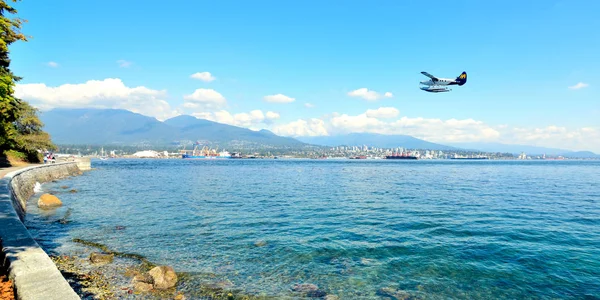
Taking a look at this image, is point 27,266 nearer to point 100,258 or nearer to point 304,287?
point 100,258

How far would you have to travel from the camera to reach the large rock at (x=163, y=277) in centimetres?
1239

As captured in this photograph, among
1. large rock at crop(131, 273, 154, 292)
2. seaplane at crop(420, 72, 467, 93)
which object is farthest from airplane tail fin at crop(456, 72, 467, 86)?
large rock at crop(131, 273, 154, 292)

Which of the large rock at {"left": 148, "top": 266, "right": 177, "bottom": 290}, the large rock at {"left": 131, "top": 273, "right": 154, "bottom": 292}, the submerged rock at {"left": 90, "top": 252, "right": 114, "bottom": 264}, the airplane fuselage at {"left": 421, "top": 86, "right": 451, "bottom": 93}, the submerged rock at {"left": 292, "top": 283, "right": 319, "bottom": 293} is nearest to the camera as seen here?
the large rock at {"left": 131, "top": 273, "right": 154, "bottom": 292}

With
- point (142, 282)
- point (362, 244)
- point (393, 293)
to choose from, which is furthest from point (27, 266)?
point (362, 244)

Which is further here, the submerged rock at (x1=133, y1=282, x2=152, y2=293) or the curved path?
the submerged rock at (x1=133, y1=282, x2=152, y2=293)

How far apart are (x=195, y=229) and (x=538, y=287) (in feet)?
63.0

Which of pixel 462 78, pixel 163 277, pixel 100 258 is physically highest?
pixel 462 78

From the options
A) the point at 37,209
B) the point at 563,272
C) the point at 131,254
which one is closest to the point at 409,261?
the point at 563,272

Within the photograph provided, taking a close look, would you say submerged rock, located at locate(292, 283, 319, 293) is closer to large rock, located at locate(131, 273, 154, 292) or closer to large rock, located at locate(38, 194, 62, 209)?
large rock, located at locate(131, 273, 154, 292)

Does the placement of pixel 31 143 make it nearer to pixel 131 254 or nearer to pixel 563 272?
pixel 131 254

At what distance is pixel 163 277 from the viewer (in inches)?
499

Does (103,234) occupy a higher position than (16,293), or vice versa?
(16,293)

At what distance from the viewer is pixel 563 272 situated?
14305 millimetres

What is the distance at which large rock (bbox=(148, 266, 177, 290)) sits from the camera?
40.7 feet
